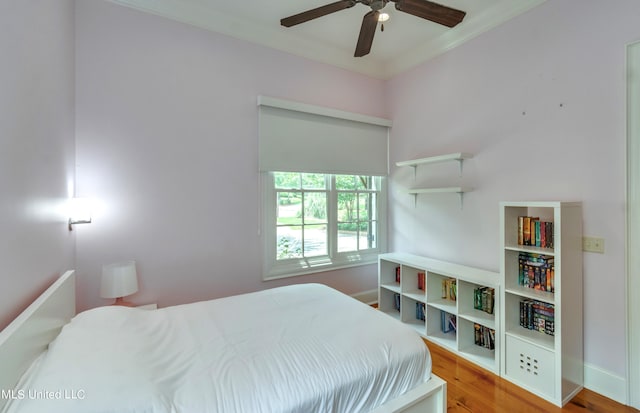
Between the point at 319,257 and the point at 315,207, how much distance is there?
57 cm

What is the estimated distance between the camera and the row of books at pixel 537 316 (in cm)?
207

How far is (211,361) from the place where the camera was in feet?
4.08

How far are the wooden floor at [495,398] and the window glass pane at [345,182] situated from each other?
2020 millimetres

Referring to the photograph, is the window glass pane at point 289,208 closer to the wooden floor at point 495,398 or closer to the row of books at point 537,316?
the wooden floor at point 495,398

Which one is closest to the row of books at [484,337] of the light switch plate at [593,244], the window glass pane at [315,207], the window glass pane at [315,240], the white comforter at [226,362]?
the light switch plate at [593,244]

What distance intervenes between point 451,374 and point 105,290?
2.63m

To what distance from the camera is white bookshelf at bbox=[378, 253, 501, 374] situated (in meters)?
2.35

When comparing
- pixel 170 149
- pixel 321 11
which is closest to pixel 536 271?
pixel 321 11

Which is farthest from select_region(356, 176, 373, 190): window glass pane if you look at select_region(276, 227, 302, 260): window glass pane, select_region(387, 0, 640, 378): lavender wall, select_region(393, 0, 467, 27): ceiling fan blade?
select_region(393, 0, 467, 27): ceiling fan blade

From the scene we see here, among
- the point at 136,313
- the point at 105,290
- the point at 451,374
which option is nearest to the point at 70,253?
the point at 105,290

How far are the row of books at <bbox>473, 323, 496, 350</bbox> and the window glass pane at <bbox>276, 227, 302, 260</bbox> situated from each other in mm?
1814

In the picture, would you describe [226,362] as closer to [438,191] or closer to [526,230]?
[526,230]

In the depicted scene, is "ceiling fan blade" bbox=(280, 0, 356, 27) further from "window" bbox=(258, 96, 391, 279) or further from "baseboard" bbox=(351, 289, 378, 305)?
"baseboard" bbox=(351, 289, 378, 305)

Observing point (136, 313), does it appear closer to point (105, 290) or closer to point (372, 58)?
point (105, 290)
